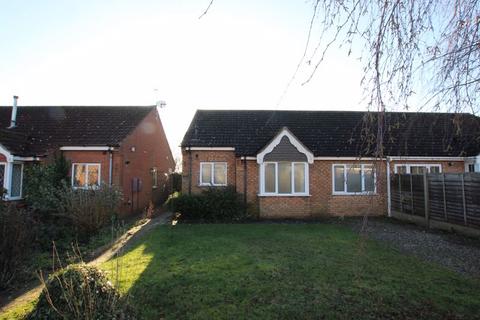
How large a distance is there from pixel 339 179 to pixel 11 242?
1403cm

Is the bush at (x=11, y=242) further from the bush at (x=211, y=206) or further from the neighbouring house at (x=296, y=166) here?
the neighbouring house at (x=296, y=166)

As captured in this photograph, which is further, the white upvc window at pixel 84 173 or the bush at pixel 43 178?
the white upvc window at pixel 84 173

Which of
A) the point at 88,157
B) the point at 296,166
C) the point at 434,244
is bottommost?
the point at 434,244

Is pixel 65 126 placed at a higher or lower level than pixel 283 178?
higher

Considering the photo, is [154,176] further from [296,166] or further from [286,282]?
[286,282]

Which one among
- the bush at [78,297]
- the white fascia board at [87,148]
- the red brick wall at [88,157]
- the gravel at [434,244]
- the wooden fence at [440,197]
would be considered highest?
the white fascia board at [87,148]

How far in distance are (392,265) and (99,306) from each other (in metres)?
6.41

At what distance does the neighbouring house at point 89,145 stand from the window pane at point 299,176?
8.94 metres

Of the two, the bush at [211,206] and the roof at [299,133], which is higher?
the roof at [299,133]

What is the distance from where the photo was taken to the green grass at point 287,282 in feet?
16.7

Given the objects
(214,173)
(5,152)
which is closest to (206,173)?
(214,173)

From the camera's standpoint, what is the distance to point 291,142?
15766mm

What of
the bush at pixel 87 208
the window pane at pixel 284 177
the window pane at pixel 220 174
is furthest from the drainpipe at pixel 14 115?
the window pane at pixel 284 177

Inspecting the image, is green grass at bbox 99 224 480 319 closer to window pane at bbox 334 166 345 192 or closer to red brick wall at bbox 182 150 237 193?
red brick wall at bbox 182 150 237 193
